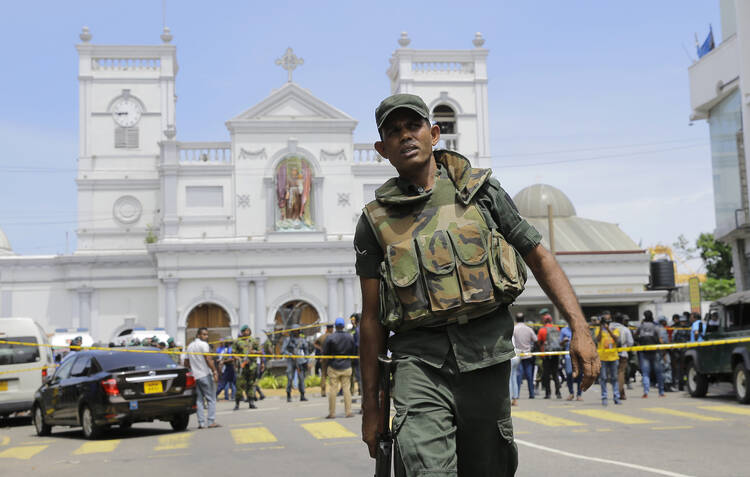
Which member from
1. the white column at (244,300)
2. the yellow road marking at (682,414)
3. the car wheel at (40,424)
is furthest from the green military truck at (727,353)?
the white column at (244,300)

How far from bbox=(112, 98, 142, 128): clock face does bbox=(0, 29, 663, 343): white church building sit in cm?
6

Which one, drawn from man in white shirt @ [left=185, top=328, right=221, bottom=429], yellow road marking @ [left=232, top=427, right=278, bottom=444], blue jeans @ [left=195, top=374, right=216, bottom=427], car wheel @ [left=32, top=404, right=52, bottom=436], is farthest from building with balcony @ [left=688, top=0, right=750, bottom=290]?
car wheel @ [left=32, top=404, right=52, bottom=436]

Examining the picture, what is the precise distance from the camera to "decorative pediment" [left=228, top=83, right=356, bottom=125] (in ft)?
168

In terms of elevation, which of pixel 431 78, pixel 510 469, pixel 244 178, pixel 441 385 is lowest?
pixel 510 469

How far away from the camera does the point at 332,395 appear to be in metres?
16.2

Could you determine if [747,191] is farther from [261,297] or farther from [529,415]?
[261,297]

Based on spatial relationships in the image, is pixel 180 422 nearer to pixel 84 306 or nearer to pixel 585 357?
pixel 585 357

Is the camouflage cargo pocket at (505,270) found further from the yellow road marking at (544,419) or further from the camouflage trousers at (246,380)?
the camouflage trousers at (246,380)

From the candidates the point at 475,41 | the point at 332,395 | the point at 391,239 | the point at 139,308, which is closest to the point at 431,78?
the point at 475,41

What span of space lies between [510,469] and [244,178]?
157 ft

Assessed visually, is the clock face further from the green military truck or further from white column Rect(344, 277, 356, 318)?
the green military truck

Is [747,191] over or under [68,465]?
over

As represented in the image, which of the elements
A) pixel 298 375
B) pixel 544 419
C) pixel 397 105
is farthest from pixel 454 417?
pixel 298 375

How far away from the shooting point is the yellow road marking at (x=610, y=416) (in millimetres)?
13336
